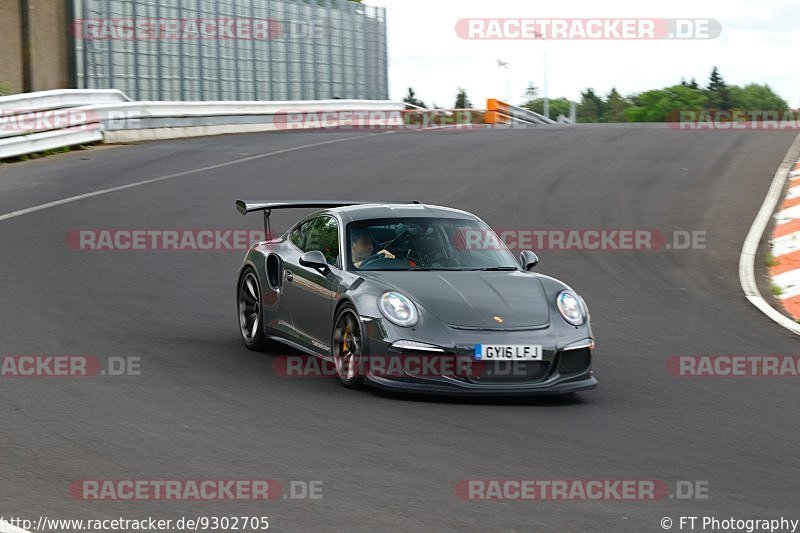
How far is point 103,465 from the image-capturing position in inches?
240

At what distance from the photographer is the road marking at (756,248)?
38.0 feet

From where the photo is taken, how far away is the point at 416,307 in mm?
8242

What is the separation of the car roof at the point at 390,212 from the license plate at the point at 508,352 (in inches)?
72.7

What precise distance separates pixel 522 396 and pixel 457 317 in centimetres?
70

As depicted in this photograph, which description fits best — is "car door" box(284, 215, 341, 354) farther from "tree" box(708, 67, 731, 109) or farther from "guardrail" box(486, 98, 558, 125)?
"tree" box(708, 67, 731, 109)

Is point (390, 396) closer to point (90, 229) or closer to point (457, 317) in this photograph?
point (457, 317)

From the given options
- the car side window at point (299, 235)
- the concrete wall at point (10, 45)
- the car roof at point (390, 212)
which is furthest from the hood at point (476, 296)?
the concrete wall at point (10, 45)
